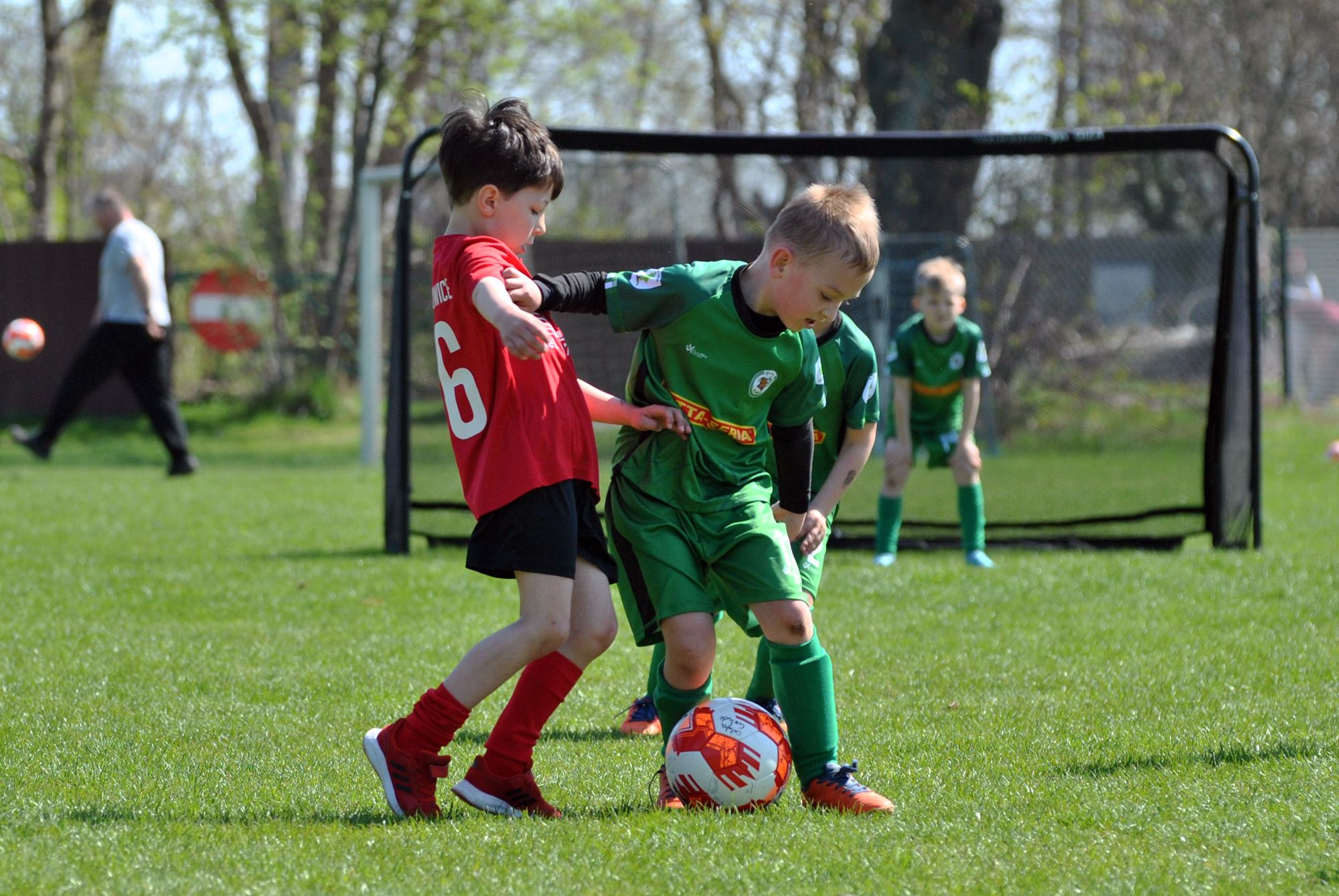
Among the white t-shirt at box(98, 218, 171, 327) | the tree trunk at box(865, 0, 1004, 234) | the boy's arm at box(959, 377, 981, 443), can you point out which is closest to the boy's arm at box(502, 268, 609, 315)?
the boy's arm at box(959, 377, 981, 443)

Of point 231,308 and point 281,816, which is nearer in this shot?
point 281,816

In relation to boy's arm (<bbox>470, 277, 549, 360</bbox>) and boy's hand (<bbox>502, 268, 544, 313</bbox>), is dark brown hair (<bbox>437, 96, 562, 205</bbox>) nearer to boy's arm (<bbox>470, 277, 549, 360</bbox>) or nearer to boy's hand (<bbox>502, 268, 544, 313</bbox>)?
boy's hand (<bbox>502, 268, 544, 313</bbox>)

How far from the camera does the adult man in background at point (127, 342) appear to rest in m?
11.9

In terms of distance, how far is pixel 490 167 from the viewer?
346 cm

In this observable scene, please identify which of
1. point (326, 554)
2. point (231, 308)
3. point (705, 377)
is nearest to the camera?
point (705, 377)

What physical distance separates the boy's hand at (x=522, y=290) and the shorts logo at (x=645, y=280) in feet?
1.03

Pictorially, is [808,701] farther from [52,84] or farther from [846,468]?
[52,84]

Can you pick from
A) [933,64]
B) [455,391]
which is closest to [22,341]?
[933,64]

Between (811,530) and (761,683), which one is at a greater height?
(811,530)

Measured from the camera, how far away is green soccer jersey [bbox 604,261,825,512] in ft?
11.8

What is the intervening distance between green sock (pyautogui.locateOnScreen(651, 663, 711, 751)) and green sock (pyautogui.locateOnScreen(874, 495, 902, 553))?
448 centimetres

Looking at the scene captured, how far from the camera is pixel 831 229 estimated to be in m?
3.46

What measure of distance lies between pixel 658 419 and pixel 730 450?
0.22 m

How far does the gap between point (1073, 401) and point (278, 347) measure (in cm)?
1050
